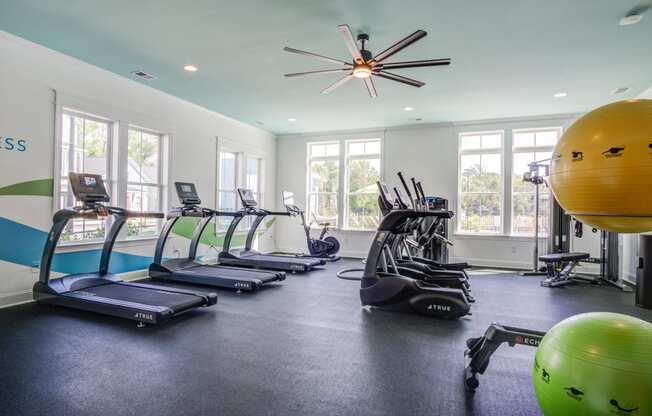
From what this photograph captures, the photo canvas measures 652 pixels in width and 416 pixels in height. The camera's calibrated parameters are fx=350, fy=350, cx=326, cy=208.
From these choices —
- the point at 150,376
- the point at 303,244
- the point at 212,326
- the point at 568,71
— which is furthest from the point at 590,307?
the point at 303,244

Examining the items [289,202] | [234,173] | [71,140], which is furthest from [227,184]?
[71,140]

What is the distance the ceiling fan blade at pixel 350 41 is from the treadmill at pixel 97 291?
3091 mm

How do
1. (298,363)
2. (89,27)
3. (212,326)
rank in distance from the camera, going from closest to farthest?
(298,363)
(212,326)
(89,27)

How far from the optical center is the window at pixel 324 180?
9.01 metres

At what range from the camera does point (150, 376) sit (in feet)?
8.00

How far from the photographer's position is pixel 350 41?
3375 mm

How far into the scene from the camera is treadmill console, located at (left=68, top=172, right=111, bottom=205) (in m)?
3.95

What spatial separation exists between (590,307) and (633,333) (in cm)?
378

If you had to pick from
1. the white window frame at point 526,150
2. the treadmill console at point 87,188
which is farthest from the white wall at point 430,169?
the treadmill console at point 87,188

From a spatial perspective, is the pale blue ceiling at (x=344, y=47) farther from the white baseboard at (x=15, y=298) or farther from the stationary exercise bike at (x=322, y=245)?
the white baseboard at (x=15, y=298)

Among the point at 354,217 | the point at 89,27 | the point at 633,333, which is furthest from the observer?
the point at 354,217

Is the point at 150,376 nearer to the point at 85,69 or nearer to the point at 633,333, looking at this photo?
the point at 633,333

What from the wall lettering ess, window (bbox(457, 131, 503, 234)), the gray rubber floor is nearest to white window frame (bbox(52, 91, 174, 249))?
the wall lettering ess

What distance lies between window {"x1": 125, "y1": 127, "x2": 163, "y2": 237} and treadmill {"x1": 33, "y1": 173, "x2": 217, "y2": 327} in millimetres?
1420
